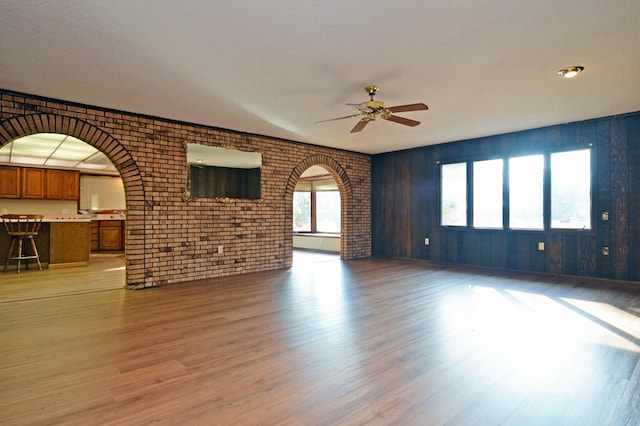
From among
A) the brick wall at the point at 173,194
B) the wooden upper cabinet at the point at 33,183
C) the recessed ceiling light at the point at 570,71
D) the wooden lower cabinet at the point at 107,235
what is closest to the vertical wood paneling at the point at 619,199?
the recessed ceiling light at the point at 570,71

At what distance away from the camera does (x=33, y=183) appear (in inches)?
320

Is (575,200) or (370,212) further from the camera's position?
(370,212)

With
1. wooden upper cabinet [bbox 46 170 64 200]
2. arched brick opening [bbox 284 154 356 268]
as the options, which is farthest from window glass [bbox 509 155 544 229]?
wooden upper cabinet [bbox 46 170 64 200]

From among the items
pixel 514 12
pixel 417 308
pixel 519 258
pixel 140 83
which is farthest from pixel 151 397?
pixel 519 258

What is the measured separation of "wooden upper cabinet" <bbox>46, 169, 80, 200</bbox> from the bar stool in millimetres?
2531

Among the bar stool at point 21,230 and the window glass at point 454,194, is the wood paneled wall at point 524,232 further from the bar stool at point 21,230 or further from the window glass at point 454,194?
the bar stool at point 21,230

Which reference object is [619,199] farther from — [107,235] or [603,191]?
[107,235]

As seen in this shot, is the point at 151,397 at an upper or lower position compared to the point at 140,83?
lower

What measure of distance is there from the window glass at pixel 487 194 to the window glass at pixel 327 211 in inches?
173

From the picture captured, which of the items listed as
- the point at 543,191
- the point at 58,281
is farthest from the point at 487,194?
the point at 58,281

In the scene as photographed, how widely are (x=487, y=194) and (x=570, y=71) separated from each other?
10.3 feet

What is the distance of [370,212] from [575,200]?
3928mm

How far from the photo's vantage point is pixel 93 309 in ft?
11.8

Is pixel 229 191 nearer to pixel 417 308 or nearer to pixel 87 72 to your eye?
pixel 87 72
